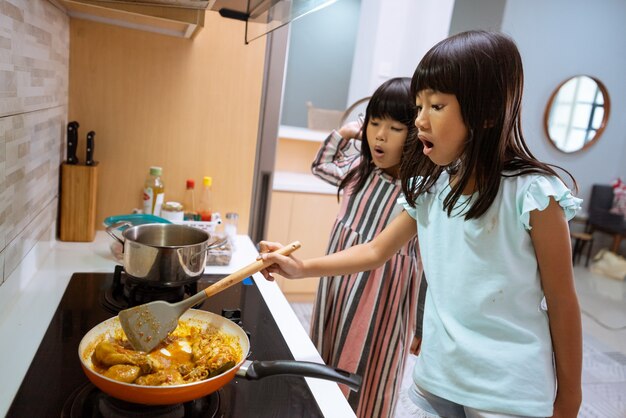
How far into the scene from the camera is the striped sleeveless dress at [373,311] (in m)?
1.40

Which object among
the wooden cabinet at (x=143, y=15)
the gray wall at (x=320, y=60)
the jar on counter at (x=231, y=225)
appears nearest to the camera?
the wooden cabinet at (x=143, y=15)

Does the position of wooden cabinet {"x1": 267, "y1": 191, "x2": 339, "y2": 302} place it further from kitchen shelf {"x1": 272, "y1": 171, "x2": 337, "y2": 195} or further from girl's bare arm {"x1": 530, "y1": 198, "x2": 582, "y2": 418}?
girl's bare arm {"x1": 530, "y1": 198, "x2": 582, "y2": 418}

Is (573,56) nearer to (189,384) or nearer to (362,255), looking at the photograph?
(362,255)

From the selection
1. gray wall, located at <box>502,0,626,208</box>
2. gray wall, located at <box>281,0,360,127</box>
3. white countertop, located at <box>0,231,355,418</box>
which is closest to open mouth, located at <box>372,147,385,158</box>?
white countertop, located at <box>0,231,355,418</box>

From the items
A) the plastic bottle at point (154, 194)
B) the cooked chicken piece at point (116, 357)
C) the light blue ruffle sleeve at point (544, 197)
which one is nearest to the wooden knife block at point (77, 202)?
the plastic bottle at point (154, 194)

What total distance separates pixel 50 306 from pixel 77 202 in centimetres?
51

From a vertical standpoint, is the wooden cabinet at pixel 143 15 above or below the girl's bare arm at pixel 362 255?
above

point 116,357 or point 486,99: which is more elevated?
point 486,99

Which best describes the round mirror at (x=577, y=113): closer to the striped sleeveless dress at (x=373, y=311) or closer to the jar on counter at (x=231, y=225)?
the striped sleeveless dress at (x=373, y=311)

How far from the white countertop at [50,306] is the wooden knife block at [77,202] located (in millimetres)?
36

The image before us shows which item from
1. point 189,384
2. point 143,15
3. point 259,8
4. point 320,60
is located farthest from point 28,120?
Result: point 320,60

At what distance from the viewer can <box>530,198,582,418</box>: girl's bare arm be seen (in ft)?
2.54

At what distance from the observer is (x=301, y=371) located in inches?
27.8

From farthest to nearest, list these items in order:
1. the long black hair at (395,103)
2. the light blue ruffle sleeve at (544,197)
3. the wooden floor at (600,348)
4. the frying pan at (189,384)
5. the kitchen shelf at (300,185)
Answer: the kitchen shelf at (300,185)
the wooden floor at (600,348)
the long black hair at (395,103)
the light blue ruffle sleeve at (544,197)
the frying pan at (189,384)
